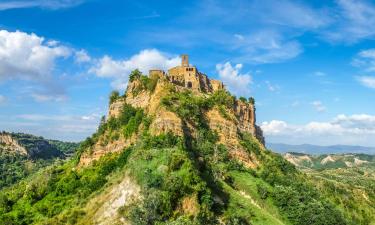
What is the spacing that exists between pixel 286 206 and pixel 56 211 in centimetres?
4658

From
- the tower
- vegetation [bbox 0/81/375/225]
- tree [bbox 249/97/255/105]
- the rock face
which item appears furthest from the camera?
tree [bbox 249/97/255/105]

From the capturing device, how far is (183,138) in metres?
89.0

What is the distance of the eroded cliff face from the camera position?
297 feet

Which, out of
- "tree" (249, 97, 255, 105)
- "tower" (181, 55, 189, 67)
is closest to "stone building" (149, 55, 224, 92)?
"tower" (181, 55, 189, 67)

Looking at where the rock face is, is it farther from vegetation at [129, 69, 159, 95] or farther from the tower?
vegetation at [129, 69, 159, 95]

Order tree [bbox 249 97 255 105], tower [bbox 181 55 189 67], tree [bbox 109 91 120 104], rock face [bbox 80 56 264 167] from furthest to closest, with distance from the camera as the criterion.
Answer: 1. tree [bbox 249 97 255 105]
2. tower [bbox 181 55 189 67]
3. tree [bbox 109 91 120 104]
4. rock face [bbox 80 56 264 167]

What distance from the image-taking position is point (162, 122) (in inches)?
3521

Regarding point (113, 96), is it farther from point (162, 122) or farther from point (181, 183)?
point (181, 183)

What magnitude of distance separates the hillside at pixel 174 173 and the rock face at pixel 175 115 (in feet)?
0.86

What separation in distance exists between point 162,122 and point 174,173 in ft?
73.8

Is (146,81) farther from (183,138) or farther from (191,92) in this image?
(183,138)

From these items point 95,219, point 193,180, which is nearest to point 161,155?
point 193,180

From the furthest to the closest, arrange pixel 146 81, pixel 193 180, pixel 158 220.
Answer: pixel 146 81 → pixel 193 180 → pixel 158 220

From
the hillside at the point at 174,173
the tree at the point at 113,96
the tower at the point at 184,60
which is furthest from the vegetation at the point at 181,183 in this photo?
the tower at the point at 184,60
